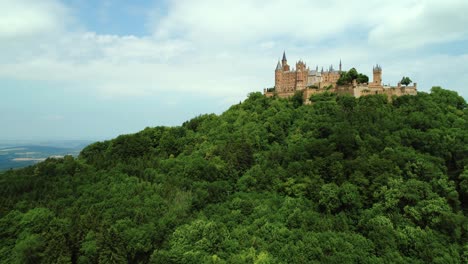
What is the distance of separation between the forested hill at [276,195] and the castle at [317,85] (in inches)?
130

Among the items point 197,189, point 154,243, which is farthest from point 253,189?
point 154,243

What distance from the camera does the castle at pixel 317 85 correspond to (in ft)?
233

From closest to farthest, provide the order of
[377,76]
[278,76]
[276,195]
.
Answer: [276,195] < [377,76] < [278,76]

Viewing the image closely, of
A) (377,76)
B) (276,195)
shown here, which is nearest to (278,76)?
(377,76)

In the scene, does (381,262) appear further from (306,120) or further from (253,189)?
(306,120)

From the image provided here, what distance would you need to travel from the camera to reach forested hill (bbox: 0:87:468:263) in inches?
1601

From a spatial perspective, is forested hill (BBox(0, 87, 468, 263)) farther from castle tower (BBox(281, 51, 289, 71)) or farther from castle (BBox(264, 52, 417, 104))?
castle tower (BBox(281, 51, 289, 71))

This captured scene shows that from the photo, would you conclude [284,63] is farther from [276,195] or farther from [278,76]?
[276,195]

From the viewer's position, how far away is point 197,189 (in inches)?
2163

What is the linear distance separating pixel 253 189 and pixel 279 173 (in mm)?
4538

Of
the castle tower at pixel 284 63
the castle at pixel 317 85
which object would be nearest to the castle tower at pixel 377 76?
the castle at pixel 317 85

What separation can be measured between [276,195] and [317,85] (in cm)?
3441

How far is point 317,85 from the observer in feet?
258

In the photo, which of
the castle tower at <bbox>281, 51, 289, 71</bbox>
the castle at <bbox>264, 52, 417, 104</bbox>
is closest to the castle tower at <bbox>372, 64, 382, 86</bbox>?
the castle at <bbox>264, 52, 417, 104</bbox>
